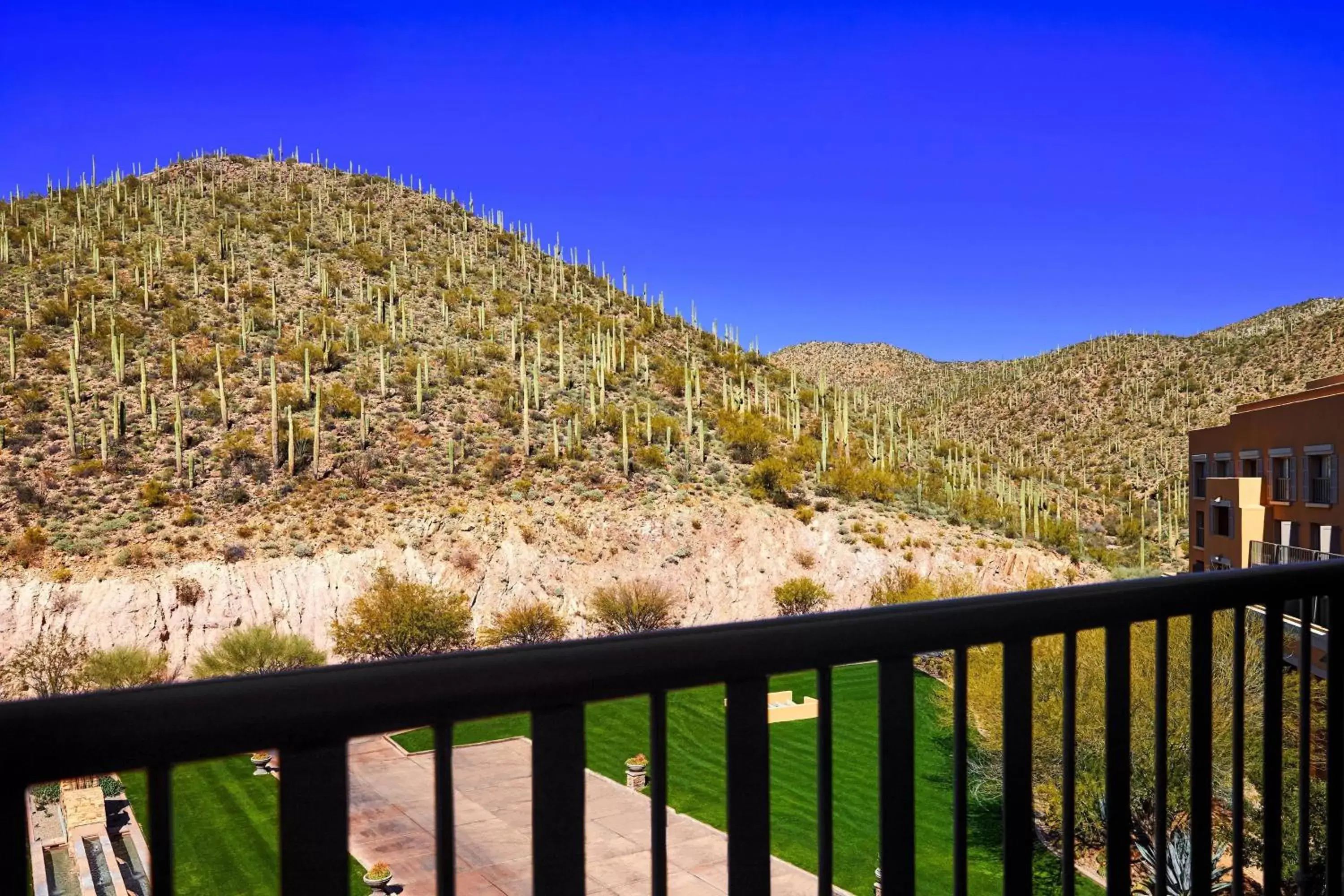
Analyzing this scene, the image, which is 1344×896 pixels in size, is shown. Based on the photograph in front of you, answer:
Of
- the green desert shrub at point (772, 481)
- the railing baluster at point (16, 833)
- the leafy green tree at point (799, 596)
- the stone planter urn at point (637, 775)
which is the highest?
the railing baluster at point (16, 833)

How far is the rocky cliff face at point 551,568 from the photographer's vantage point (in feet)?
72.1

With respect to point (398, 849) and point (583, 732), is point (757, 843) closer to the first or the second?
point (583, 732)

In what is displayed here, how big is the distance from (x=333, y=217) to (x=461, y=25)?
27451mm

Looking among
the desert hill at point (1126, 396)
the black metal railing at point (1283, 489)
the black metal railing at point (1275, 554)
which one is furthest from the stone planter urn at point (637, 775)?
the desert hill at point (1126, 396)

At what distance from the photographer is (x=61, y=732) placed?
83 cm

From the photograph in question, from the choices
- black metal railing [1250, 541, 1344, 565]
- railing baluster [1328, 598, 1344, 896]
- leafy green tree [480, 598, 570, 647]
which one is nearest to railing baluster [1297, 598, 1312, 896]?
railing baluster [1328, 598, 1344, 896]

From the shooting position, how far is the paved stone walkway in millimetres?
1090

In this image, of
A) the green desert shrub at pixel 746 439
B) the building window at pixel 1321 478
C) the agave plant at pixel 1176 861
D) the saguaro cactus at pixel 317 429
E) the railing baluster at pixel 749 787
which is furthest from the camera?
the green desert shrub at pixel 746 439

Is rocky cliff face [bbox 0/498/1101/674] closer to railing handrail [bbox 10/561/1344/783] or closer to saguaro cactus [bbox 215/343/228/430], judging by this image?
saguaro cactus [bbox 215/343/228/430]

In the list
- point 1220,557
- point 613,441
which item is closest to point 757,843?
point 1220,557

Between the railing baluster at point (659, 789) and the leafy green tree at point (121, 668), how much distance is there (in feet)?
66.9

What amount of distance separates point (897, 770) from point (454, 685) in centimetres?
62

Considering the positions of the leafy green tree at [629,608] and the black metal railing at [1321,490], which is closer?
the black metal railing at [1321,490]

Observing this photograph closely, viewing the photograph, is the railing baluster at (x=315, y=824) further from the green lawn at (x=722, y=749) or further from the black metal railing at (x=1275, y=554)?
the black metal railing at (x=1275, y=554)
